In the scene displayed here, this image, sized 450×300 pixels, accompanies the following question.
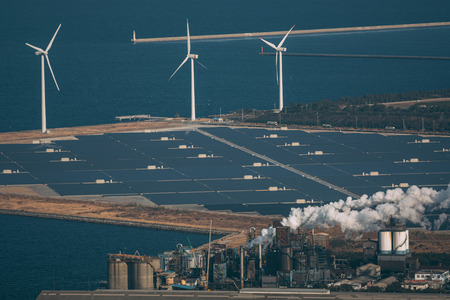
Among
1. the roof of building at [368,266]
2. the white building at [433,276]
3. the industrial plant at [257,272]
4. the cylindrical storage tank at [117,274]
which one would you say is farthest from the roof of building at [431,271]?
the cylindrical storage tank at [117,274]

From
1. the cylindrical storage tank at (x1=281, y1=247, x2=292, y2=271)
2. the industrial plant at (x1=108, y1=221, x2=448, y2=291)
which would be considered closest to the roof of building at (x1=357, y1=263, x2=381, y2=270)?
the industrial plant at (x1=108, y1=221, x2=448, y2=291)

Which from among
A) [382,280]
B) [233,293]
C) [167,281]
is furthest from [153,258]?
[382,280]

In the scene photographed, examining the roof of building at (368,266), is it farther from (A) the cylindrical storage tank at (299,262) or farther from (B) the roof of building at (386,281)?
(A) the cylindrical storage tank at (299,262)

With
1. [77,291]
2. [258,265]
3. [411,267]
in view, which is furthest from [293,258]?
[77,291]

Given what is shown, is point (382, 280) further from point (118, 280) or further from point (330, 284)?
point (118, 280)

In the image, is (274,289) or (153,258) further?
(153,258)

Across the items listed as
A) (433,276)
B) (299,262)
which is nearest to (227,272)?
(299,262)

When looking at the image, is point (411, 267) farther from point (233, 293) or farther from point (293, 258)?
point (233, 293)
